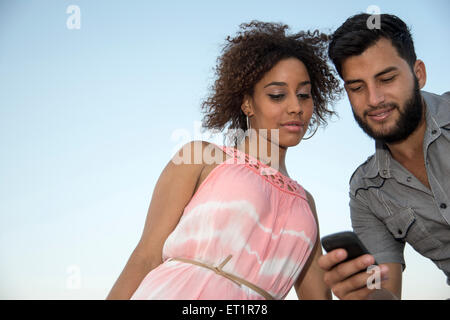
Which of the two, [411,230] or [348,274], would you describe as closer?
[348,274]

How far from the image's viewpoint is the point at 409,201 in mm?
3613

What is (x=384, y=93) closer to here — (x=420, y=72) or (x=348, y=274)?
(x=420, y=72)

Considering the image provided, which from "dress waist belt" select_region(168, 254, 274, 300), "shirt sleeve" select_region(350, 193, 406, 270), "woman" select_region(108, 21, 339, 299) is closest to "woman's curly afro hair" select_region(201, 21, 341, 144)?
"woman" select_region(108, 21, 339, 299)

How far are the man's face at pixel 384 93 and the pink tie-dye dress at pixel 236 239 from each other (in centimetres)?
111

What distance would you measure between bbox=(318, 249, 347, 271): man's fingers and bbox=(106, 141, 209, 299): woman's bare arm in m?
1.19

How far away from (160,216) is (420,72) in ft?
8.72

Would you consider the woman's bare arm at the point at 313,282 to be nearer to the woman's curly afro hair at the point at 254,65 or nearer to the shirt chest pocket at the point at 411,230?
the shirt chest pocket at the point at 411,230

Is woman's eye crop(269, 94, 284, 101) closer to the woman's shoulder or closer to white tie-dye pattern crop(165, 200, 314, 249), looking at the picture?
the woman's shoulder

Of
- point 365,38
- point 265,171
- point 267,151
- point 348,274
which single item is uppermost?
point 365,38

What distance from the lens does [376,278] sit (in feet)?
6.59

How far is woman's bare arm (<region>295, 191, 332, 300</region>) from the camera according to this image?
126 inches

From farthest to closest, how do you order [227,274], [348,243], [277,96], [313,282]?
[277,96], [313,282], [227,274], [348,243]

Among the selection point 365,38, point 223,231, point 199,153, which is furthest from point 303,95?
point 223,231
